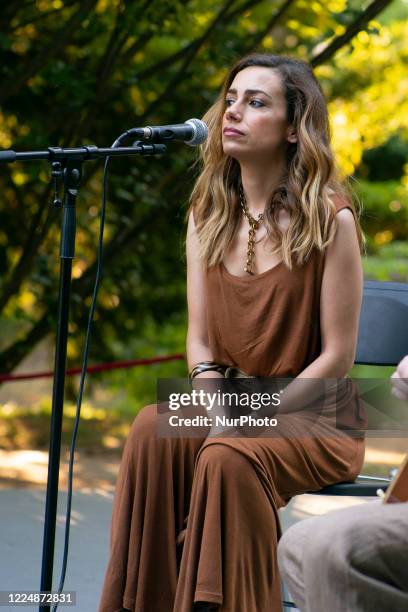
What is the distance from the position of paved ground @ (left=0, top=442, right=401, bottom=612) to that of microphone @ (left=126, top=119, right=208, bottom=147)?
5.45ft

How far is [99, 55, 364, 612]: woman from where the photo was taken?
111 inches

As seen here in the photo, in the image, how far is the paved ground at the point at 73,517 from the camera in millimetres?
3979

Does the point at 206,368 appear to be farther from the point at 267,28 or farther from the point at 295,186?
the point at 267,28

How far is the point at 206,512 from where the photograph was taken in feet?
9.18

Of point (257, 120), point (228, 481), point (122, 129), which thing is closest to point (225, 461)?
point (228, 481)

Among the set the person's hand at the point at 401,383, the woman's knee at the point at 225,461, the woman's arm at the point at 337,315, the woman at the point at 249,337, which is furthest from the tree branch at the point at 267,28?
the person's hand at the point at 401,383

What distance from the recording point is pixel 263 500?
2850 millimetres

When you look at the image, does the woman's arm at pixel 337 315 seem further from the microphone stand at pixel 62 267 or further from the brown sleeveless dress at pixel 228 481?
the microphone stand at pixel 62 267

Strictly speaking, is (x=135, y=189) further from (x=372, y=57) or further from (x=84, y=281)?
(x=372, y=57)

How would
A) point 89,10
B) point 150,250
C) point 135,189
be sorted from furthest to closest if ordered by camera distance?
point 150,250
point 135,189
point 89,10

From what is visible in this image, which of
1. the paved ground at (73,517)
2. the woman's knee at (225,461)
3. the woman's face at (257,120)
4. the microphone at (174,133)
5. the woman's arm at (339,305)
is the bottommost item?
the paved ground at (73,517)

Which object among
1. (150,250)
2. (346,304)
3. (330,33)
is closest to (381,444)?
(150,250)

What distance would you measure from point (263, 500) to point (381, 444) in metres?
4.36

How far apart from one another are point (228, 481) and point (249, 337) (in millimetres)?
611
